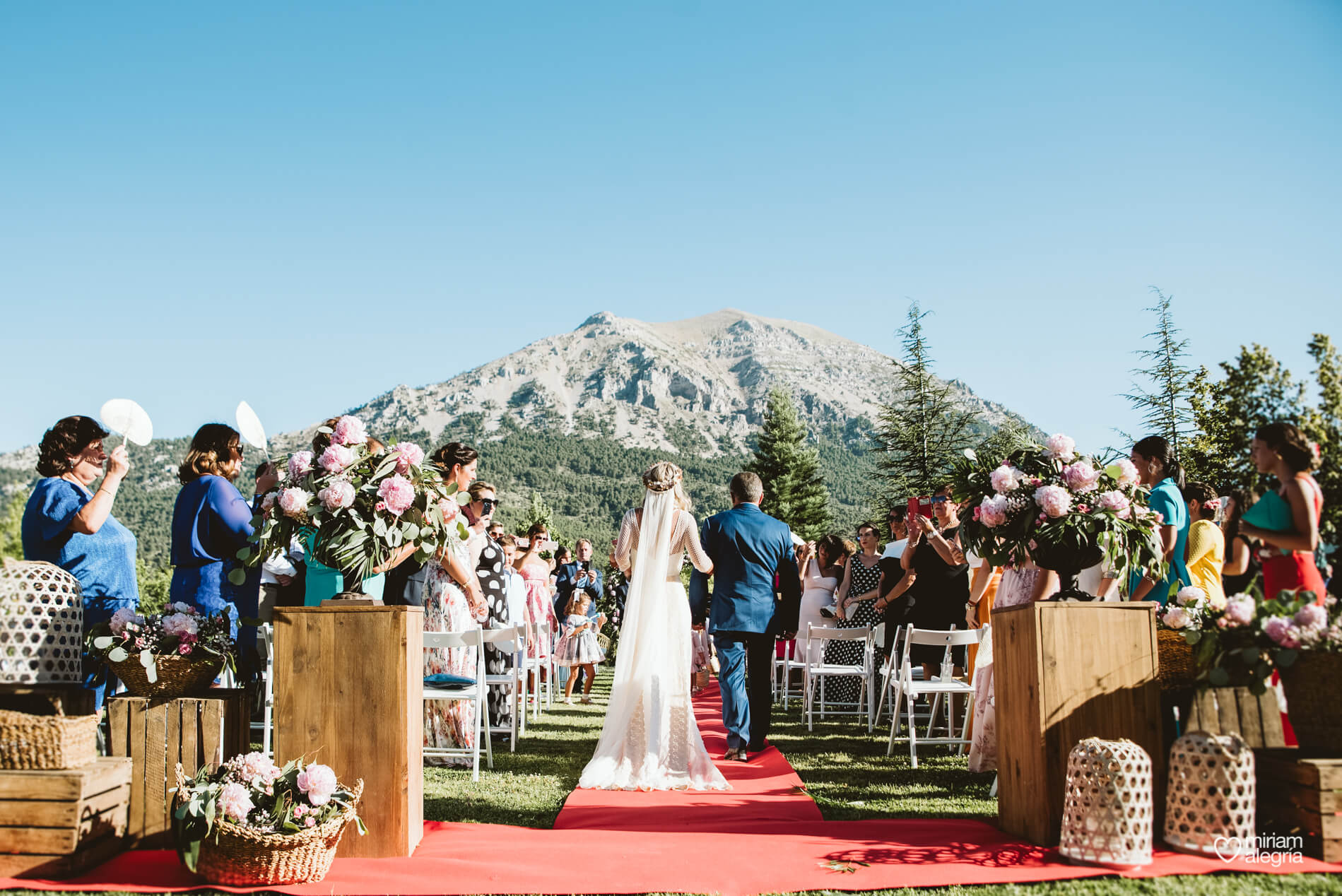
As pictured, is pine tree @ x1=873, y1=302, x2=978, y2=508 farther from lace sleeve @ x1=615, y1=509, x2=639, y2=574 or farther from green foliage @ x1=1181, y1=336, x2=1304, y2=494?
lace sleeve @ x1=615, y1=509, x2=639, y2=574

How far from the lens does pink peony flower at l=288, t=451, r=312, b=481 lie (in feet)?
14.1

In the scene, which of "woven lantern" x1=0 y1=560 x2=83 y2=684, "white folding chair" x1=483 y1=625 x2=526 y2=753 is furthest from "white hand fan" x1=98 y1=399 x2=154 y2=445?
"white folding chair" x1=483 y1=625 x2=526 y2=753

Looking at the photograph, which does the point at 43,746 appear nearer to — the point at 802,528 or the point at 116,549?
the point at 116,549

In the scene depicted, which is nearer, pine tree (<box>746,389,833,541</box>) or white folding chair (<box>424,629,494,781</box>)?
white folding chair (<box>424,629,494,781</box>)

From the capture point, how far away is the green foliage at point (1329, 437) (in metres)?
4.90

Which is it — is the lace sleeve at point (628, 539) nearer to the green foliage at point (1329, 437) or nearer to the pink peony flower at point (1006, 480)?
the pink peony flower at point (1006, 480)

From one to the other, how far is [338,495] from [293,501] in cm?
21

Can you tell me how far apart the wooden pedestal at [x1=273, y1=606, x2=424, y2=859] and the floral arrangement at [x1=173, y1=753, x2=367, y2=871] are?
0.92ft

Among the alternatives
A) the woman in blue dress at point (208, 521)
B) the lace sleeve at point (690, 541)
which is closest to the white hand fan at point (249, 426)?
the woman in blue dress at point (208, 521)

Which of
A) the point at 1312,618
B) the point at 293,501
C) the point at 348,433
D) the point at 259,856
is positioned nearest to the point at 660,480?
the point at 348,433

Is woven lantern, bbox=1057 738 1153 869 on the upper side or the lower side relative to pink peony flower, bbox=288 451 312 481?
lower

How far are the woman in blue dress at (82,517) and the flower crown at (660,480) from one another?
3255mm

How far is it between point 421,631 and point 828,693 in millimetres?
7832

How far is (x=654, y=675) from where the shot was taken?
21.2 ft
